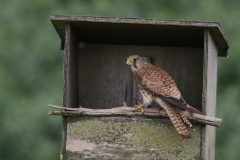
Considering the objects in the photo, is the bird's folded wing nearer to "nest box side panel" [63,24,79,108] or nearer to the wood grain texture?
the wood grain texture

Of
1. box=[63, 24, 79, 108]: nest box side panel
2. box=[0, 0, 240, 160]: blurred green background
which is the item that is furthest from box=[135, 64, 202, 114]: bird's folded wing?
box=[0, 0, 240, 160]: blurred green background

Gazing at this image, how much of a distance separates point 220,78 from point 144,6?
2.52 m

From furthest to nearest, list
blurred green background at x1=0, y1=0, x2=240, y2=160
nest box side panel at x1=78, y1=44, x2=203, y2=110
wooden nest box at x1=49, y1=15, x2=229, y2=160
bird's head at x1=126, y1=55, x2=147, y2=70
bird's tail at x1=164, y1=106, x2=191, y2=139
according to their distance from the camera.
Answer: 1. blurred green background at x1=0, y1=0, x2=240, y2=160
2. nest box side panel at x1=78, y1=44, x2=203, y2=110
3. bird's head at x1=126, y1=55, x2=147, y2=70
4. wooden nest box at x1=49, y1=15, x2=229, y2=160
5. bird's tail at x1=164, y1=106, x2=191, y2=139

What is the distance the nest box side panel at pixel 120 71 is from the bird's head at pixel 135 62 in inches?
18.5

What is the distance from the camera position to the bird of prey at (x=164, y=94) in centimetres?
431

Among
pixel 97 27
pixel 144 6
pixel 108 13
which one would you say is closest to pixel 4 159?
pixel 108 13

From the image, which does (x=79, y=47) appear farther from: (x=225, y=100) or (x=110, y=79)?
(x=225, y=100)

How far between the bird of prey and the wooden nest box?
14 centimetres

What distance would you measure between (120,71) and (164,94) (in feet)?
4.21

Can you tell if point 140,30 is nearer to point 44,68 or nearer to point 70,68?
point 70,68

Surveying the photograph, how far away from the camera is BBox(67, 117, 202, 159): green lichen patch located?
4457 millimetres

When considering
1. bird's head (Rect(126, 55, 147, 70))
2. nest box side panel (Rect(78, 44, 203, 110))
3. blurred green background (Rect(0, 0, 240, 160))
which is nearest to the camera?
bird's head (Rect(126, 55, 147, 70))

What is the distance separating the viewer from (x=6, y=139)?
10.3m

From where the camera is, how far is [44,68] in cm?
1045
